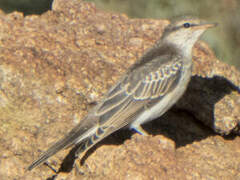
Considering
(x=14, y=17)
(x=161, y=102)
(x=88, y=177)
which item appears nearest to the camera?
(x=88, y=177)

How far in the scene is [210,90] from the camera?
389 inches

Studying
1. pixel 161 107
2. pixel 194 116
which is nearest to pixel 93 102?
pixel 161 107

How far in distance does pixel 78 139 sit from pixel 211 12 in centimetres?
645

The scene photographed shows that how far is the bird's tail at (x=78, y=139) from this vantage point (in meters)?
8.58

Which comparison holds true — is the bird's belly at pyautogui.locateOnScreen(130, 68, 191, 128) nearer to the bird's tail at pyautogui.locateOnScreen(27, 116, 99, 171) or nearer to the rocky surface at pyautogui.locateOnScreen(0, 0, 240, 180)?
the rocky surface at pyautogui.locateOnScreen(0, 0, 240, 180)

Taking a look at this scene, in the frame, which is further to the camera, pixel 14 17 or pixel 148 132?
pixel 14 17

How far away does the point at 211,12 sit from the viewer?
46.0ft

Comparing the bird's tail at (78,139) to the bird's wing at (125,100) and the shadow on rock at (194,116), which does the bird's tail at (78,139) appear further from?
the shadow on rock at (194,116)

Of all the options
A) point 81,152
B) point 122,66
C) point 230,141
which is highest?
point 122,66

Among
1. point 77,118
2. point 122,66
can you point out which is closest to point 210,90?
point 122,66

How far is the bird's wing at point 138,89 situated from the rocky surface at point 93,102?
377 millimetres

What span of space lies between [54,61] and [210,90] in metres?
2.73

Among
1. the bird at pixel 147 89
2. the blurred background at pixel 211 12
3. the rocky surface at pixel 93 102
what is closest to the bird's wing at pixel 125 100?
the bird at pixel 147 89

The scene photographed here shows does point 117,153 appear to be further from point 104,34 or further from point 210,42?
point 210,42
